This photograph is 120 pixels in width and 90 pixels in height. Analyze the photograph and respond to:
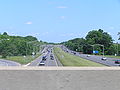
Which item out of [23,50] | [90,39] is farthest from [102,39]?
[23,50]
